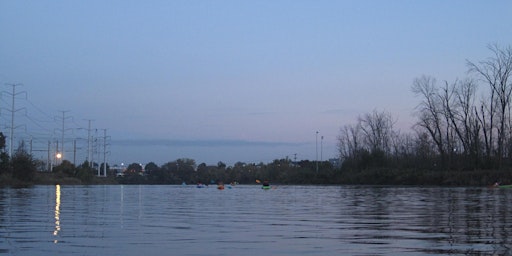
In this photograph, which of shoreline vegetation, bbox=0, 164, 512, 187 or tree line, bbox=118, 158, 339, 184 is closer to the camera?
shoreline vegetation, bbox=0, 164, 512, 187

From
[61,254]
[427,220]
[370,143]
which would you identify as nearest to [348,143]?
[370,143]

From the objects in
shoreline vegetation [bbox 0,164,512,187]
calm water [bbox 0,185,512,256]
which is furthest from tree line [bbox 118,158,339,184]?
calm water [bbox 0,185,512,256]

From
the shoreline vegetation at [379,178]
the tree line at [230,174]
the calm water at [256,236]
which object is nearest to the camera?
the calm water at [256,236]

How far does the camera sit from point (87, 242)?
1218cm

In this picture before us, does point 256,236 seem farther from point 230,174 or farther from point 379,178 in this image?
point 230,174

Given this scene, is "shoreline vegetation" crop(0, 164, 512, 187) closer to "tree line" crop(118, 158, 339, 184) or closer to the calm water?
"tree line" crop(118, 158, 339, 184)

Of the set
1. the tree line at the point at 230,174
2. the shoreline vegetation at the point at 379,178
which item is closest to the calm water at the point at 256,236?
the shoreline vegetation at the point at 379,178

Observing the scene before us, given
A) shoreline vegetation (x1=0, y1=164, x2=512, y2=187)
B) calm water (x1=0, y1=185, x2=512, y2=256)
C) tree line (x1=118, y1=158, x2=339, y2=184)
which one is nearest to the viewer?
calm water (x1=0, y1=185, x2=512, y2=256)

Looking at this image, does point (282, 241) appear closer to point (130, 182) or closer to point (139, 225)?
point (139, 225)

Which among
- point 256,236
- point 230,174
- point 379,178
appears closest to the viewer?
point 256,236

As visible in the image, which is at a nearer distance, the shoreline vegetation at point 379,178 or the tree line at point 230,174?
the shoreline vegetation at point 379,178

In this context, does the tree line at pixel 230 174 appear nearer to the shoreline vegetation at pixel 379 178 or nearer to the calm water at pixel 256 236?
the shoreline vegetation at pixel 379 178

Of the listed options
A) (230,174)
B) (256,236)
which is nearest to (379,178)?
(230,174)

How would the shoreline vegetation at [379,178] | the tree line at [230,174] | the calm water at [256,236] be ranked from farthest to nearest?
the tree line at [230,174] → the shoreline vegetation at [379,178] → the calm water at [256,236]
